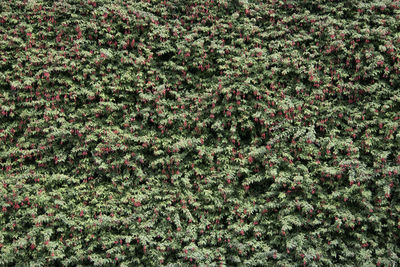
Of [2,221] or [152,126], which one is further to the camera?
[152,126]

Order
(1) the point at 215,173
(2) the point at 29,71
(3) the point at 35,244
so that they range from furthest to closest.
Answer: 1. (2) the point at 29,71
2. (1) the point at 215,173
3. (3) the point at 35,244

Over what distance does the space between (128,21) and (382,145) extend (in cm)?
470

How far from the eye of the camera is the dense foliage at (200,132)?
4676 millimetres

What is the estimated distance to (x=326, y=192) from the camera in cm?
480

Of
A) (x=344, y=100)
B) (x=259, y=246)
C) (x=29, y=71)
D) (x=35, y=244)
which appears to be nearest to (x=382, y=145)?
(x=344, y=100)

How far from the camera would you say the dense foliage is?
4676mm

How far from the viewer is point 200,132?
5250 mm

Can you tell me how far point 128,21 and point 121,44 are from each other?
0.44 metres

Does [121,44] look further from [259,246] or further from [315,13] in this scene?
[259,246]

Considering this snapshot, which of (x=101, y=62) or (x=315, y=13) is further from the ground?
(x=315, y=13)

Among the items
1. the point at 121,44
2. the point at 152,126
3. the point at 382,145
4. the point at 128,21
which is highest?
the point at 128,21

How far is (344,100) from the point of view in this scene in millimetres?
5094

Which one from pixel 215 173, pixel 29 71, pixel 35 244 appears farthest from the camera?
pixel 29 71

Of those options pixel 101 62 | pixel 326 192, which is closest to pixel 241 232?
pixel 326 192
